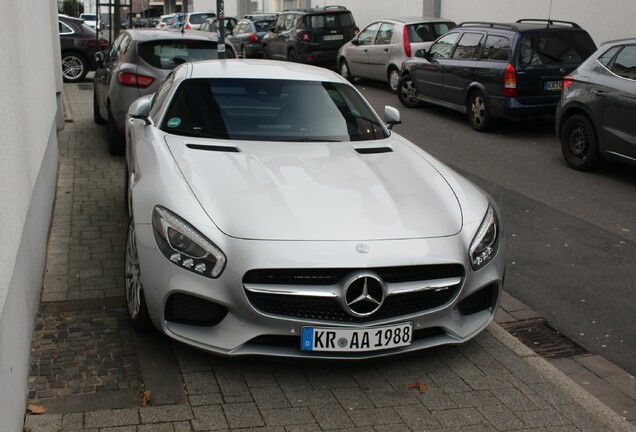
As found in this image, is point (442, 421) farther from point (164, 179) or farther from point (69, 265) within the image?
point (69, 265)

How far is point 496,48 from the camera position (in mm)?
12938

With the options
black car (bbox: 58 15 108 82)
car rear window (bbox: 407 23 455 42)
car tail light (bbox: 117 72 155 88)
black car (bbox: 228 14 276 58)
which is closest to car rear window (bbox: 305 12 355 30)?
black car (bbox: 228 14 276 58)

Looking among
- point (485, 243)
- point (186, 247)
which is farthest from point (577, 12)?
point (186, 247)

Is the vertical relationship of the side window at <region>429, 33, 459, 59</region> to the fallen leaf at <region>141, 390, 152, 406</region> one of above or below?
above

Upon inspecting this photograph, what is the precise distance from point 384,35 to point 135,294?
14.3 metres

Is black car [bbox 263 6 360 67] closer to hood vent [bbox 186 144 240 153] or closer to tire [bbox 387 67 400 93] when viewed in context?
tire [bbox 387 67 400 93]

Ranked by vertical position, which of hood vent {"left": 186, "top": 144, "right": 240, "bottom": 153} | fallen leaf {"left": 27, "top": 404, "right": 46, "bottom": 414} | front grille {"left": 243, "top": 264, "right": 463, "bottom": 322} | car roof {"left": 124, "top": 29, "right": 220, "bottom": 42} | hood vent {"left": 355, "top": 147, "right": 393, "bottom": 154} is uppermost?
car roof {"left": 124, "top": 29, "right": 220, "bottom": 42}

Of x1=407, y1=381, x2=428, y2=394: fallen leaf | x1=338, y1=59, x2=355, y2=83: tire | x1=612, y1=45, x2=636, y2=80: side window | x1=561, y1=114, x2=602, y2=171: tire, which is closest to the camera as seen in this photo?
x1=407, y1=381, x2=428, y2=394: fallen leaf

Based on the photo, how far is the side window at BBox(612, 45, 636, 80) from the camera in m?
9.64

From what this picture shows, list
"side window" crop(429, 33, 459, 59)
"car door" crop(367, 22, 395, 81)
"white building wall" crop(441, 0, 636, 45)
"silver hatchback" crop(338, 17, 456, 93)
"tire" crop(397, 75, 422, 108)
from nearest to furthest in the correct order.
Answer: "side window" crop(429, 33, 459, 59) < "tire" crop(397, 75, 422, 108) < "white building wall" crop(441, 0, 636, 45) < "silver hatchback" crop(338, 17, 456, 93) < "car door" crop(367, 22, 395, 81)

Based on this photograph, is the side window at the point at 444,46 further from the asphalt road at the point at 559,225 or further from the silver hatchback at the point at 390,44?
the silver hatchback at the point at 390,44

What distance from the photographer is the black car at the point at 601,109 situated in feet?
31.2

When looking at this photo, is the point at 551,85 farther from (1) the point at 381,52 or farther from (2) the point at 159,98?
(2) the point at 159,98

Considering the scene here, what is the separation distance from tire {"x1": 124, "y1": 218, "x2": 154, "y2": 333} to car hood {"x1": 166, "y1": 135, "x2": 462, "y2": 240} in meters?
0.55
